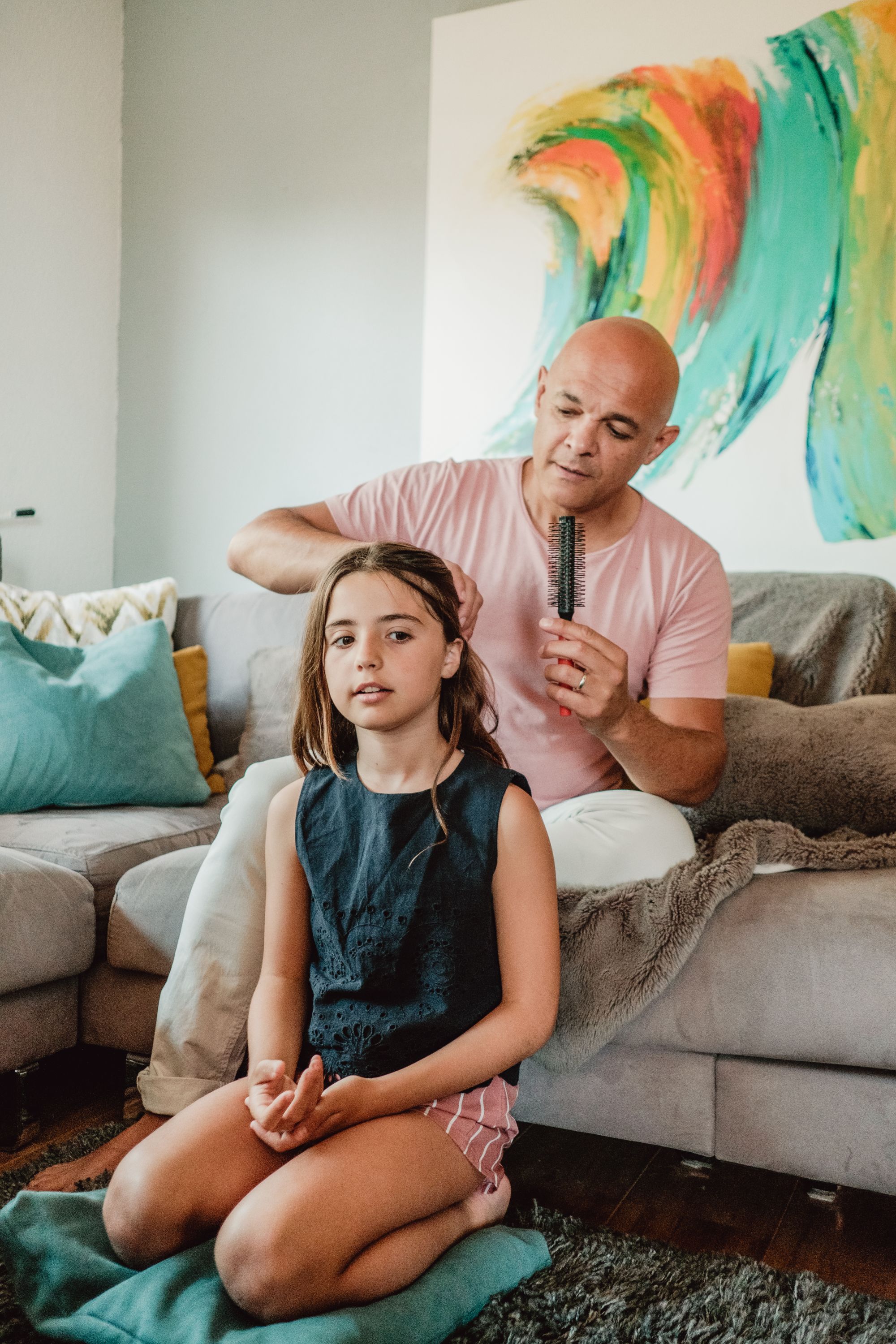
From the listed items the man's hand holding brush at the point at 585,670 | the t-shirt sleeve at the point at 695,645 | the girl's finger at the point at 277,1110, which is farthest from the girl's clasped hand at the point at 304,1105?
the t-shirt sleeve at the point at 695,645

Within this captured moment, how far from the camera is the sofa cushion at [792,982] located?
124cm

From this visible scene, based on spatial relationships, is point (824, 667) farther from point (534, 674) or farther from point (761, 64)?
point (761, 64)

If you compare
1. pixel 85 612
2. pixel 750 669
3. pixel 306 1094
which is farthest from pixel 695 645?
pixel 85 612

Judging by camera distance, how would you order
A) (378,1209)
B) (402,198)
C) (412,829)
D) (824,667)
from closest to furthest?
(378,1209) < (412,829) < (824,667) < (402,198)

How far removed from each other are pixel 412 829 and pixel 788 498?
1.47 metres

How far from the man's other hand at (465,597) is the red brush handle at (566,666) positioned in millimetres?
120

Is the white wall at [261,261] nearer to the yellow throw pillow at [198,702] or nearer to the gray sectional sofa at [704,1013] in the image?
the yellow throw pillow at [198,702]

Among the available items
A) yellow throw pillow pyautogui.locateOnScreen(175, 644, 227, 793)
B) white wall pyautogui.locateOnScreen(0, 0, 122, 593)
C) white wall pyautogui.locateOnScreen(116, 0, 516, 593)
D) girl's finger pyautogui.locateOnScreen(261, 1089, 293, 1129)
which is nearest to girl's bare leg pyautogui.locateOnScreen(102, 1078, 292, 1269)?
girl's finger pyautogui.locateOnScreen(261, 1089, 293, 1129)

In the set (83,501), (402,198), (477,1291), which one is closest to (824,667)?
(477,1291)

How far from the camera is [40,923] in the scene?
4.95 feet

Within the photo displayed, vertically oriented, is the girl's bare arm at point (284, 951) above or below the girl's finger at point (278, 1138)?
above

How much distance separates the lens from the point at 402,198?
9.14 feet

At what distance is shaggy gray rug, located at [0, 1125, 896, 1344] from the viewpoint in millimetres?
975

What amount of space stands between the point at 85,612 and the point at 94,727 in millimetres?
487
